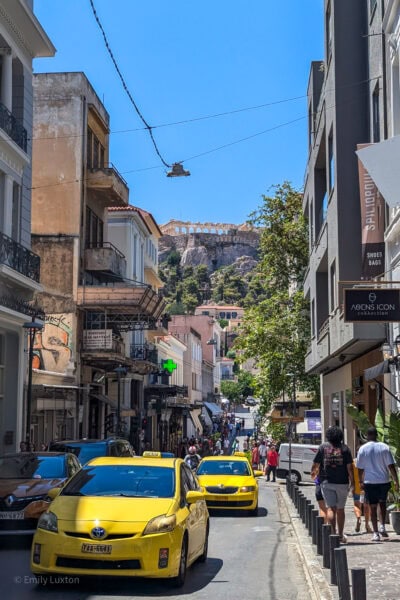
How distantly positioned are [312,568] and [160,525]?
254cm

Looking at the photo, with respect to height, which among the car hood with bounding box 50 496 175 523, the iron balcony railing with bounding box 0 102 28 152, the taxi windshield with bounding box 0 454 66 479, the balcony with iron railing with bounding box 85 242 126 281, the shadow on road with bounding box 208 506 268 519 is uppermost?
the iron balcony railing with bounding box 0 102 28 152

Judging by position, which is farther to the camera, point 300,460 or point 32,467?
point 300,460

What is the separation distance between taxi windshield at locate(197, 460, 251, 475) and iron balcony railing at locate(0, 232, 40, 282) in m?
7.79

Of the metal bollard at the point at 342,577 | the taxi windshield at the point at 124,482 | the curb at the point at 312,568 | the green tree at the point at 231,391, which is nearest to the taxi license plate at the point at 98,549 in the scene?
the taxi windshield at the point at 124,482

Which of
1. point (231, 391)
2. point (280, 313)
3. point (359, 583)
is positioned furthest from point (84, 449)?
point (231, 391)

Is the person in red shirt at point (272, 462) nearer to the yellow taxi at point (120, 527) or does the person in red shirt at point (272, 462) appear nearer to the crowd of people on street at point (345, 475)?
the crowd of people on street at point (345, 475)

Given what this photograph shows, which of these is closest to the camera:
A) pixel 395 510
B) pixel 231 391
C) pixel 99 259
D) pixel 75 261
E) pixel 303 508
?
pixel 395 510

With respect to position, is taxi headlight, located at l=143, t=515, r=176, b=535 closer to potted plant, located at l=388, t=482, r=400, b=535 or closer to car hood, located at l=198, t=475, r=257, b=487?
potted plant, located at l=388, t=482, r=400, b=535

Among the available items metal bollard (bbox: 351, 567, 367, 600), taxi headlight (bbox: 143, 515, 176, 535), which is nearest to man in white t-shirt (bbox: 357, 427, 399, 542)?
taxi headlight (bbox: 143, 515, 176, 535)

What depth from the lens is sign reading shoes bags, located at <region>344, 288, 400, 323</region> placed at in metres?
14.8

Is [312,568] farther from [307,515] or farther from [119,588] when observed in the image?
[307,515]

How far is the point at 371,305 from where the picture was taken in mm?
14969

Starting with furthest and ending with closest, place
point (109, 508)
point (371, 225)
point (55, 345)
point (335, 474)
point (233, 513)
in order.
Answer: point (55, 345), point (233, 513), point (371, 225), point (335, 474), point (109, 508)

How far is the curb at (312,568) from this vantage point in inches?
333
